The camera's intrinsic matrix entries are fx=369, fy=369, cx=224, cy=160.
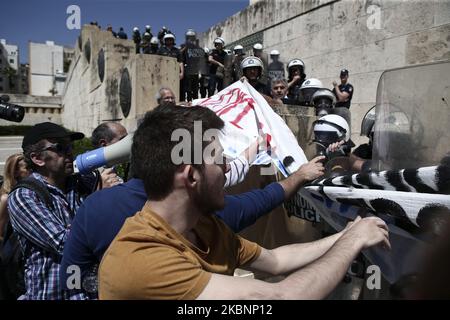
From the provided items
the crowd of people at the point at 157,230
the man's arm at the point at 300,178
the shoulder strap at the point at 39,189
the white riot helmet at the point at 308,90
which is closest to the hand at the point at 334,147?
the crowd of people at the point at 157,230

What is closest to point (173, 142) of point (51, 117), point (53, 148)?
point (53, 148)

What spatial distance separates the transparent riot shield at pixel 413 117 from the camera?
5.62ft

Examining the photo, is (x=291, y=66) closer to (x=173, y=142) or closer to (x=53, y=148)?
(x=53, y=148)

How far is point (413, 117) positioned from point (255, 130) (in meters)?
1.33

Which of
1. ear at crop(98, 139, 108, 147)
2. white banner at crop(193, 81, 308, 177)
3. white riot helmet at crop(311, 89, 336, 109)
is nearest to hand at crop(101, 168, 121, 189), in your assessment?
ear at crop(98, 139, 108, 147)

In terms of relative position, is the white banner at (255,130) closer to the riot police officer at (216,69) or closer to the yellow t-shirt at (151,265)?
the yellow t-shirt at (151,265)

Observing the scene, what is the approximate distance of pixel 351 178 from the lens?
2057 mm

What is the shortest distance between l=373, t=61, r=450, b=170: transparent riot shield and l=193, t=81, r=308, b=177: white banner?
2.81 feet

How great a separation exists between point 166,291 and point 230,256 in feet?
1.45

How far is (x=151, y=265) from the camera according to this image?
1.15 m

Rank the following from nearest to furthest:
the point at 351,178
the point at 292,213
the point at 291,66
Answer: the point at 351,178 < the point at 292,213 < the point at 291,66

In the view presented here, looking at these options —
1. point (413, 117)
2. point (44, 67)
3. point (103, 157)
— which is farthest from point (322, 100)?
point (44, 67)

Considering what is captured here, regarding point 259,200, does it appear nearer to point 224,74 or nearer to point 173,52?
point 224,74

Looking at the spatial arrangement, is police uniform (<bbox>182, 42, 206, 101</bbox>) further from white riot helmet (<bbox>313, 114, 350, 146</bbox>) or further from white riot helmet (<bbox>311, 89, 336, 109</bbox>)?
white riot helmet (<bbox>313, 114, 350, 146</bbox>)
